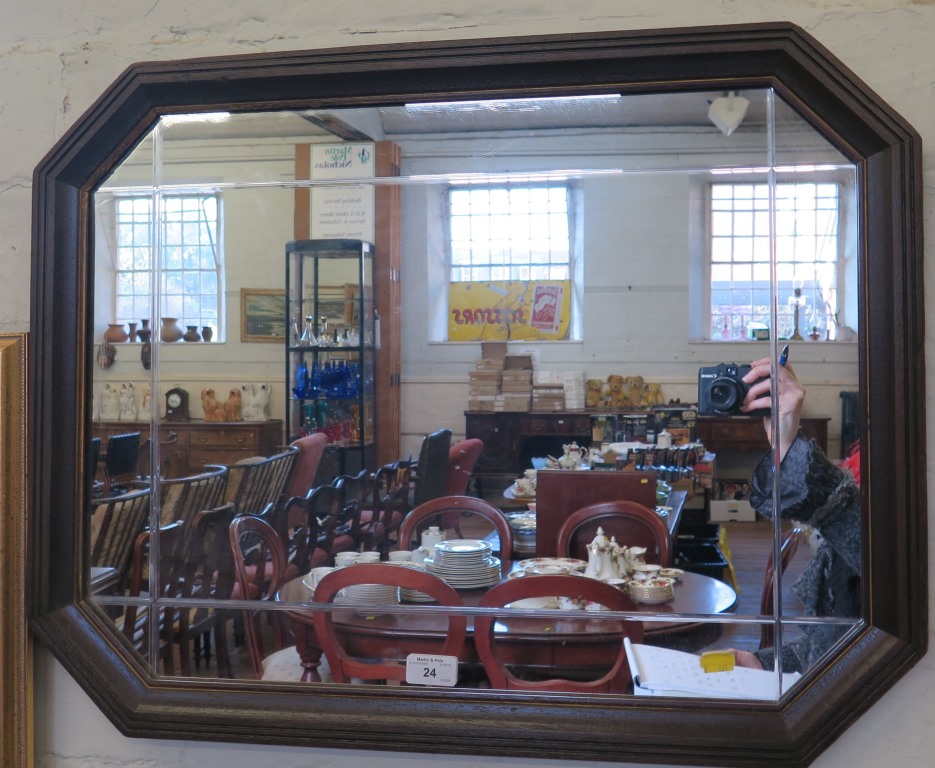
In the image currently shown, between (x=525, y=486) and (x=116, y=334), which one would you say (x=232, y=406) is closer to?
(x=116, y=334)

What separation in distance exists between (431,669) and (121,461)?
0.54 meters

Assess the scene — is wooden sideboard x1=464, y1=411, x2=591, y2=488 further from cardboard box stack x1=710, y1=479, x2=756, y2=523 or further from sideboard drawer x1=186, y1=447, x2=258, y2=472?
sideboard drawer x1=186, y1=447, x2=258, y2=472

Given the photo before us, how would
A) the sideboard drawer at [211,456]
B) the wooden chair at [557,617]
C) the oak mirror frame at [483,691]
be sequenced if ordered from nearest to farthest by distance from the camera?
the oak mirror frame at [483,691] < the wooden chair at [557,617] < the sideboard drawer at [211,456]

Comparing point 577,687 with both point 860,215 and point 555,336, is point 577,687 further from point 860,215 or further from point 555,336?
point 860,215

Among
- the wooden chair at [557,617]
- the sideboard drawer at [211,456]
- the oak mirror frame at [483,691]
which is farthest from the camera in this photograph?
the sideboard drawer at [211,456]

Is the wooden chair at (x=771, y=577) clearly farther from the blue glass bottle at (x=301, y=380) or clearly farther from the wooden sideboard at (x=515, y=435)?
the blue glass bottle at (x=301, y=380)

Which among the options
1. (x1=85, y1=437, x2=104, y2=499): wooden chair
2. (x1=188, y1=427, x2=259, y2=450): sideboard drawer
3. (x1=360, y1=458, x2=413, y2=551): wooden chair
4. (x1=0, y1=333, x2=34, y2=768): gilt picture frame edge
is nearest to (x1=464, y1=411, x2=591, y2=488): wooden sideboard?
(x1=360, y1=458, x2=413, y2=551): wooden chair

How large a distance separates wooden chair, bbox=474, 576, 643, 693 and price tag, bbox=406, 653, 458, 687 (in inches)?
1.7

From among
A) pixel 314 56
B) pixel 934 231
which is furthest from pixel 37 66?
pixel 934 231

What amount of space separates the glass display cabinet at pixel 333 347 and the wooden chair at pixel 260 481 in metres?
0.04

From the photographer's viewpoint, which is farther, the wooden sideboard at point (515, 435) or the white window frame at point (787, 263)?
the wooden sideboard at point (515, 435)

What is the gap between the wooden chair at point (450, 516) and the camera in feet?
4.28

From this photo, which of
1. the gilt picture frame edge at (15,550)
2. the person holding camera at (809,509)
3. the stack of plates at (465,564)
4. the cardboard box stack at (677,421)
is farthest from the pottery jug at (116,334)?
the person holding camera at (809,509)

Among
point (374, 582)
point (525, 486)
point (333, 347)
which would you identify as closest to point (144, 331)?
point (333, 347)
